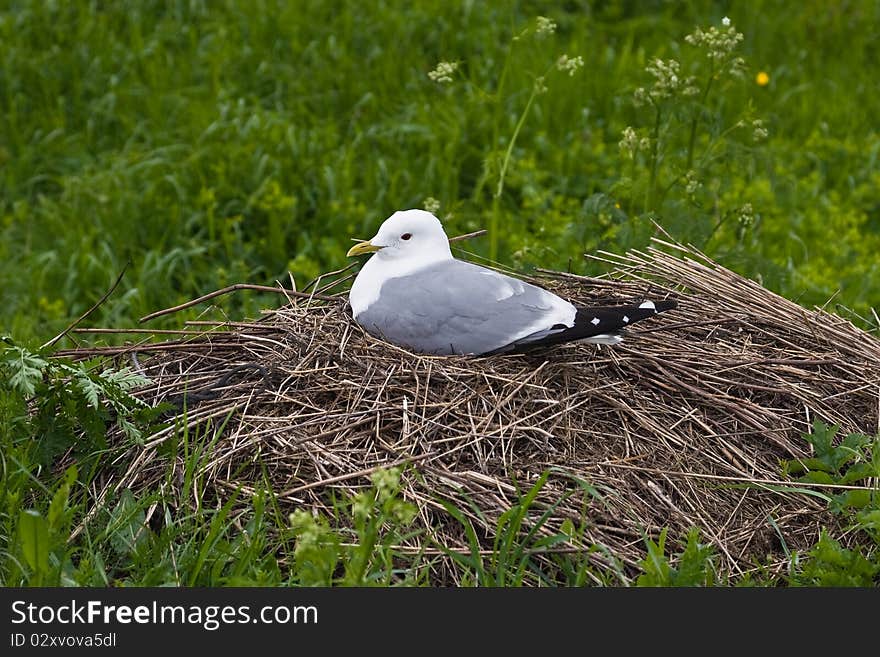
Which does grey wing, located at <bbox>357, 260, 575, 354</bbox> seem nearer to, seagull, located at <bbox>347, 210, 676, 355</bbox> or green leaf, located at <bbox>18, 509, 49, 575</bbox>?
seagull, located at <bbox>347, 210, 676, 355</bbox>

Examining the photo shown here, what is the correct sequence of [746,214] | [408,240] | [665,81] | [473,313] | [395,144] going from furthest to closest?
1. [395,144]
2. [746,214]
3. [665,81]
4. [408,240]
5. [473,313]

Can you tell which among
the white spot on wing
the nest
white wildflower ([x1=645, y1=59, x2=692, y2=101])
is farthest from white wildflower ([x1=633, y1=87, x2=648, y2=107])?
the white spot on wing

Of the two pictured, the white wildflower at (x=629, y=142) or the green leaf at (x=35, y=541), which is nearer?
the green leaf at (x=35, y=541)

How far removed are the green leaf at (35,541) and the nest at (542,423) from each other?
0.46m

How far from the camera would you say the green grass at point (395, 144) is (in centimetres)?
541

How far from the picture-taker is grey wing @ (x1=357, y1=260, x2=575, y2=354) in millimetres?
3666

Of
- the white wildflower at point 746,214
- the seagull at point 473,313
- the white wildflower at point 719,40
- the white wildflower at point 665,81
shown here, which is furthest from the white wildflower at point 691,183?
the seagull at point 473,313

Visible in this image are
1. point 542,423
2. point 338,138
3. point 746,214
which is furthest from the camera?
point 338,138

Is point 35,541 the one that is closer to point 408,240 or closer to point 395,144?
point 408,240

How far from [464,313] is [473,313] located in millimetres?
29

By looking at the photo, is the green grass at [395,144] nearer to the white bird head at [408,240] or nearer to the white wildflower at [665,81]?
the white wildflower at [665,81]

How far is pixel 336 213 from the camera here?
640 centimetres

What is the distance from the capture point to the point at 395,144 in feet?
22.8

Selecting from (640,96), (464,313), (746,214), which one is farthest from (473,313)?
(746,214)
